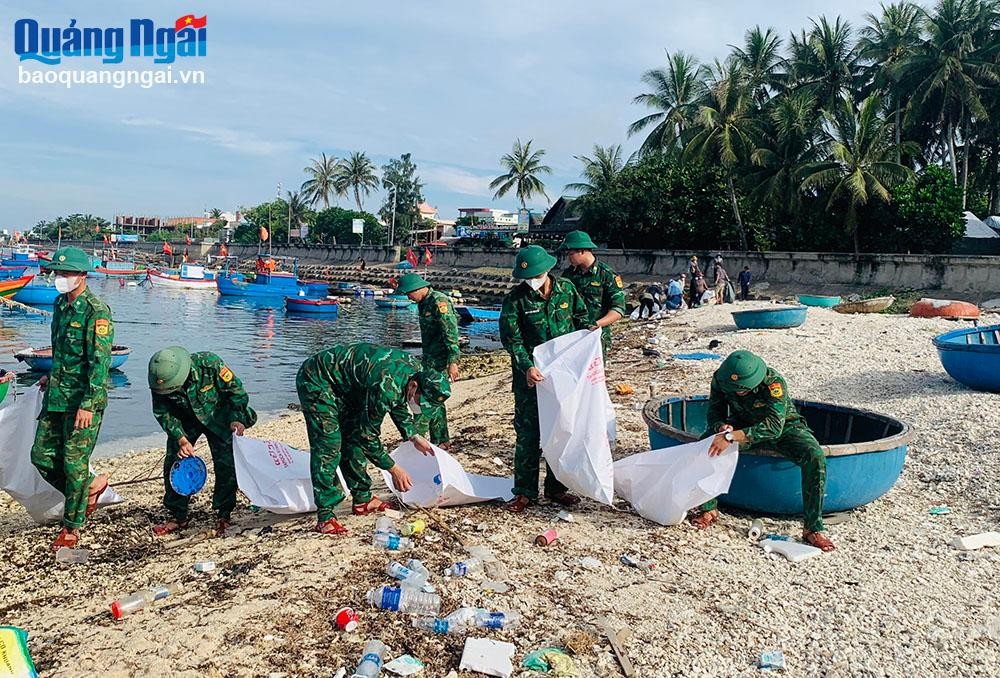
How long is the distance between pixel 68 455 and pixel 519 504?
3.06 m

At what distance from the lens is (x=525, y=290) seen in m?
5.41

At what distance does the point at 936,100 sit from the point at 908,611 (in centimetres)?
3499

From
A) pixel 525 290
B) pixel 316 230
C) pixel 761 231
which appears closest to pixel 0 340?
pixel 525 290

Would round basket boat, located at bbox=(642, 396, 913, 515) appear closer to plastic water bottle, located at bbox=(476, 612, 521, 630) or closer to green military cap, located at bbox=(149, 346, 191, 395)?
plastic water bottle, located at bbox=(476, 612, 521, 630)

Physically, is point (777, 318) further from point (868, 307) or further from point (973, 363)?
point (973, 363)

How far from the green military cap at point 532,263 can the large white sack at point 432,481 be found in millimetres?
1381

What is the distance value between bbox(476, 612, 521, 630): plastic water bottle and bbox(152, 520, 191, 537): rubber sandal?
8.99 feet

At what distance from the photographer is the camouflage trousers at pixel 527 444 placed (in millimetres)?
5285

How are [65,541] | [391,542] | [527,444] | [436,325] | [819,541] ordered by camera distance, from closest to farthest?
[391,542] → [819,541] → [65,541] → [527,444] → [436,325]

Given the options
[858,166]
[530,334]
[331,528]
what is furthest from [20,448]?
[858,166]

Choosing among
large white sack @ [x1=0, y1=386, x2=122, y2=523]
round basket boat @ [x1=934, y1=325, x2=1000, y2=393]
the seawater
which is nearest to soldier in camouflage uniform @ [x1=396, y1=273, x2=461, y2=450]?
large white sack @ [x1=0, y1=386, x2=122, y2=523]

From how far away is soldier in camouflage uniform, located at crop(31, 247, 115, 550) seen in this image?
191 inches

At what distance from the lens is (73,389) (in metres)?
4.87

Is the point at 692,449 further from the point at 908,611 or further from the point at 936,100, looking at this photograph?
the point at 936,100
